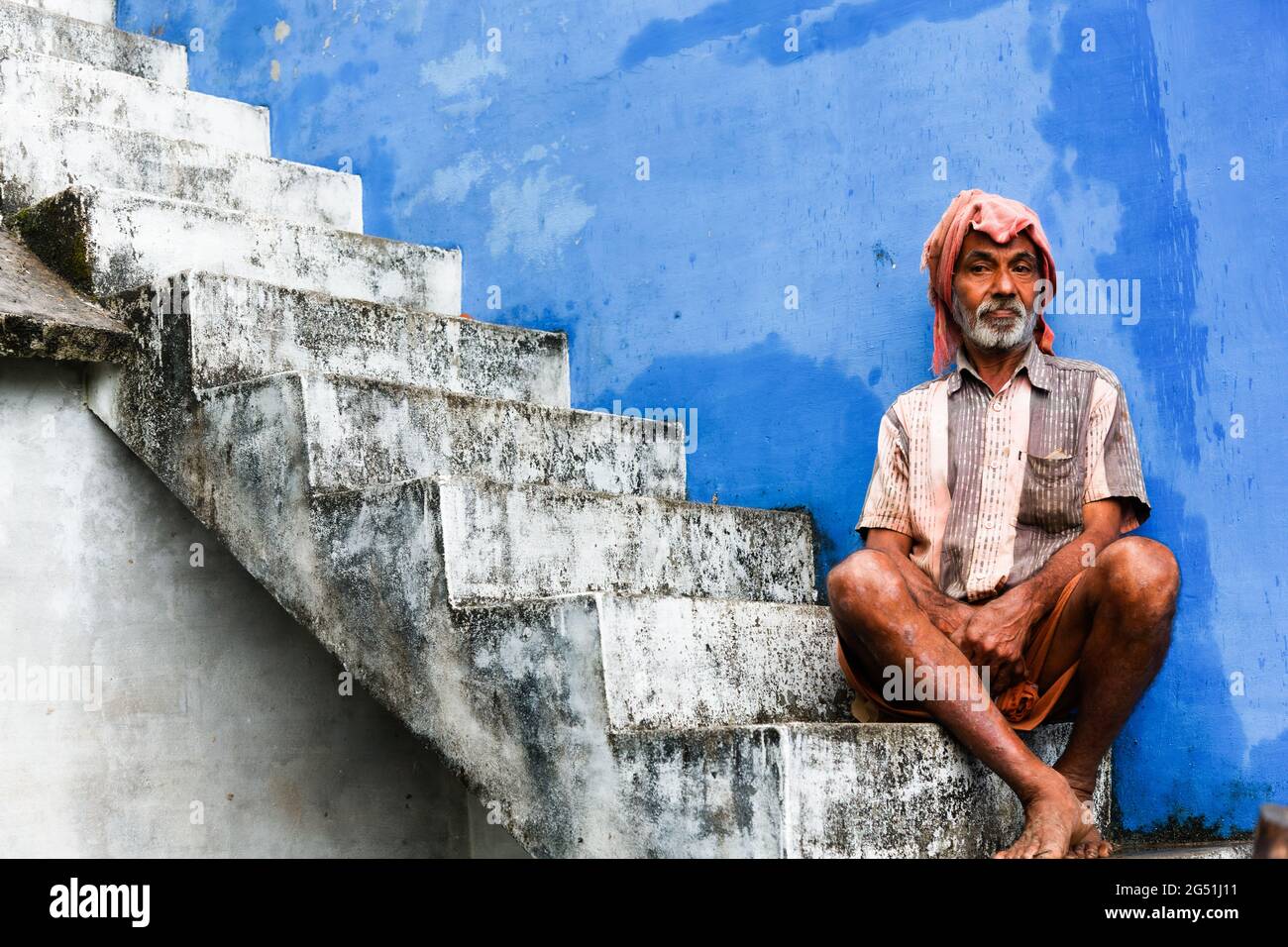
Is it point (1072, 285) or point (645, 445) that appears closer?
point (1072, 285)

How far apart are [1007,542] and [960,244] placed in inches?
25.8

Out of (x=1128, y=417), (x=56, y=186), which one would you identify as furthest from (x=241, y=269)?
(x=1128, y=417)

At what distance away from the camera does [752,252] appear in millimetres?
3875

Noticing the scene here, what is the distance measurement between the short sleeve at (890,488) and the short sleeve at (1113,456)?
0.38 m

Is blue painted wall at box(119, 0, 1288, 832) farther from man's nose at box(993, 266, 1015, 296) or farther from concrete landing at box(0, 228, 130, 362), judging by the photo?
concrete landing at box(0, 228, 130, 362)

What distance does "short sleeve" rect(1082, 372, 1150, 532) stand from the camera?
117 inches

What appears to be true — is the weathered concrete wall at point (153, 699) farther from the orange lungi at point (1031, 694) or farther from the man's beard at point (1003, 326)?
the man's beard at point (1003, 326)

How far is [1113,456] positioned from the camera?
9.87 feet

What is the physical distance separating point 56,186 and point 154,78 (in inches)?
62.4

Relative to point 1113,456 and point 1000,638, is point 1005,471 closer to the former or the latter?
point 1113,456

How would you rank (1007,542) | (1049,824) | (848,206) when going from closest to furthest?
(1049,824) < (1007,542) < (848,206)

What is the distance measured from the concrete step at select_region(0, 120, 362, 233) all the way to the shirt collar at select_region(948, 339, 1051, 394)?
6.50 ft

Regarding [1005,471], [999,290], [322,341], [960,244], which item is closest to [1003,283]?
[999,290]

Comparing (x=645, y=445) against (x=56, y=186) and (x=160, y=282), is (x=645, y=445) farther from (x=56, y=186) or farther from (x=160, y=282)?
(x=56, y=186)
